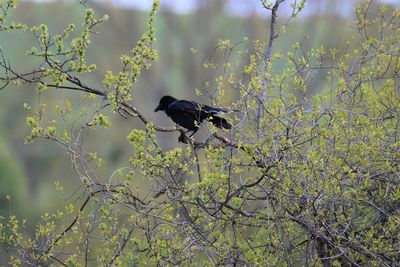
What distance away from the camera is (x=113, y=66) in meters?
27.1

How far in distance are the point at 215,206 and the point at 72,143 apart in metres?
1.29

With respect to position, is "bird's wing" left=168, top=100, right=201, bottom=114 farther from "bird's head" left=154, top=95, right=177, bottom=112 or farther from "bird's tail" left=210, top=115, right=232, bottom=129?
"bird's tail" left=210, top=115, right=232, bottom=129

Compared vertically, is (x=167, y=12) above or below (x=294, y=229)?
above

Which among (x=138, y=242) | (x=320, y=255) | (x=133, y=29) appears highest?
(x=133, y=29)

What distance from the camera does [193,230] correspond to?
270 inches

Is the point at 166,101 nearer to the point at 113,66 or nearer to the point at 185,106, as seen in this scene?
the point at 185,106

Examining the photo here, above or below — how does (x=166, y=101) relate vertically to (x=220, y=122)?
above

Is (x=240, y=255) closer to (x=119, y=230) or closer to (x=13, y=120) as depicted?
(x=119, y=230)

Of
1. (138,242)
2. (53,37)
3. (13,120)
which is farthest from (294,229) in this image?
(13,120)

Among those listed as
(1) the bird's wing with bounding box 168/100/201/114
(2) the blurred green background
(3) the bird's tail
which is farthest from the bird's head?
(2) the blurred green background

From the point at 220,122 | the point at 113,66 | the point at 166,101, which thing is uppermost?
the point at 113,66

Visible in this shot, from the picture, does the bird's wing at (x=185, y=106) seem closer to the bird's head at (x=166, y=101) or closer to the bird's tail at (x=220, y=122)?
the bird's head at (x=166, y=101)

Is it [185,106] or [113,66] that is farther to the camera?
[113,66]

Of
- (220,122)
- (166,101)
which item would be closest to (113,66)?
(166,101)
